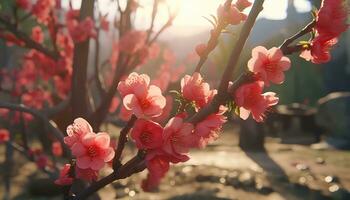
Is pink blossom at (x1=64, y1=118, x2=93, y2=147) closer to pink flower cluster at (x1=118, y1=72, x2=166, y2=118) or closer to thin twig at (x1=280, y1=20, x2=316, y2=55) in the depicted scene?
pink flower cluster at (x1=118, y1=72, x2=166, y2=118)

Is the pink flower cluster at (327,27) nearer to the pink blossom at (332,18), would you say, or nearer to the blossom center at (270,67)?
the pink blossom at (332,18)

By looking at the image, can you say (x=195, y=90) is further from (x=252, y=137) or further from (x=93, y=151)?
(x=252, y=137)

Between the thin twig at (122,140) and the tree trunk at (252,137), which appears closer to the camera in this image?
the thin twig at (122,140)

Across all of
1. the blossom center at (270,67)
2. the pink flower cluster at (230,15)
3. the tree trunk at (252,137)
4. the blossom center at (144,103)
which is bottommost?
the tree trunk at (252,137)

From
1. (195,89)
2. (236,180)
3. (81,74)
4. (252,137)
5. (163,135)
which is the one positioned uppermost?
(195,89)

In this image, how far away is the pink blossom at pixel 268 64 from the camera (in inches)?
66.3

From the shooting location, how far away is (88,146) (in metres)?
1.71

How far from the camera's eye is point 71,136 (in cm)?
173

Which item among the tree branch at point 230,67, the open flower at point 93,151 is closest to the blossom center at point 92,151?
the open flower at point 93,151

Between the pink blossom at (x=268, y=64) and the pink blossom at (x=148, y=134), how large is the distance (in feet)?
1.26

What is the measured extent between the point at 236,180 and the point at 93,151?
6484mm

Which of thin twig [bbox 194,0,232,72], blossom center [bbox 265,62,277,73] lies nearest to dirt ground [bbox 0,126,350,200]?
thin twig [bbox 194,0,232,72]

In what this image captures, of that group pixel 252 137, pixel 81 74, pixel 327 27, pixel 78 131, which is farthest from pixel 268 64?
pixel 252 137

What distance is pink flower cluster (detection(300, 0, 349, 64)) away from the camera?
5.65 feet
